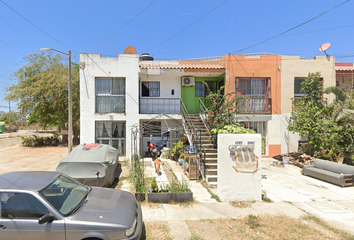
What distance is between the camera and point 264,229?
448cm

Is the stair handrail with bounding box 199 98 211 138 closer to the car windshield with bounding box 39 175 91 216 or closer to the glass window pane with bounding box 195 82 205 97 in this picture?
the glass window pane with bounding box 195 82 205 97

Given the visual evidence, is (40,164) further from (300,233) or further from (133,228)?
(300,233)

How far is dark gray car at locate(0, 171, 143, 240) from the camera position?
10.3 feet

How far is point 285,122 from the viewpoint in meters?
12.0

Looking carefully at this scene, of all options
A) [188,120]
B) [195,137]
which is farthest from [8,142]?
[195,137]

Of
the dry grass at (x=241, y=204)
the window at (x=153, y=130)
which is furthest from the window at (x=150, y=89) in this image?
the dry grass at (x=241, y=204)

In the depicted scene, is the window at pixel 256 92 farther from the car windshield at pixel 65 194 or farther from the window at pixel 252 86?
the car windshield at pixel 65 194

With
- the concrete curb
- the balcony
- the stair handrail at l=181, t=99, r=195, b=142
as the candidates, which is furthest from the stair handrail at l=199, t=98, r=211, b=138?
the concrete curb

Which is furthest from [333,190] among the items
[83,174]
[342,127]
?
[83,174]

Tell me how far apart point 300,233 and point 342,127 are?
726 cm

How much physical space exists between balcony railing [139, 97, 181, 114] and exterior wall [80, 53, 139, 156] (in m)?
0.75

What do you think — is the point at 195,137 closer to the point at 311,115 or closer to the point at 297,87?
the point at 311,115

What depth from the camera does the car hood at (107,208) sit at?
334 centimetres

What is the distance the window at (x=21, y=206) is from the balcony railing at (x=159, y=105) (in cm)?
888
